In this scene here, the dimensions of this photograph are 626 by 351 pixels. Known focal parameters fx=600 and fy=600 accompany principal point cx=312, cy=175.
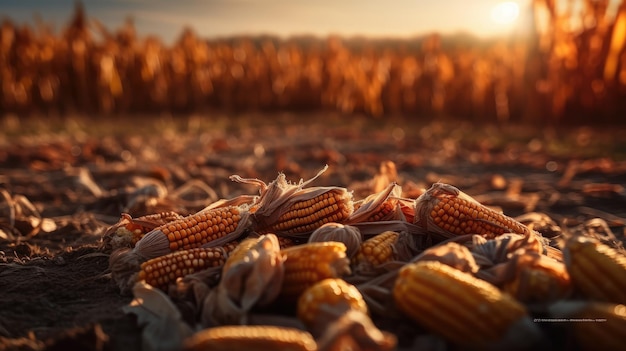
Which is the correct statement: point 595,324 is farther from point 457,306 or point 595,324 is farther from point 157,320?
point 157,320

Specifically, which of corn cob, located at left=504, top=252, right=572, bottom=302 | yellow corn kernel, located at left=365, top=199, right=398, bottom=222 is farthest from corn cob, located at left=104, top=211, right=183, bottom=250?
corn cob, located at left=504, top=252, right=572, bottom=302

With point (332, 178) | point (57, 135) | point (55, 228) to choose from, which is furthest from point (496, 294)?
point (57, 135)

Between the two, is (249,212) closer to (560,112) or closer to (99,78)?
(560,112)

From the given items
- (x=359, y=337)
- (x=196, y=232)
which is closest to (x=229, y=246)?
(x=196, y=232)

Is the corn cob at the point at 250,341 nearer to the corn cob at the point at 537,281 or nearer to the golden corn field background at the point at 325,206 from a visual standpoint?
the golden corn field background at the point at 325,206

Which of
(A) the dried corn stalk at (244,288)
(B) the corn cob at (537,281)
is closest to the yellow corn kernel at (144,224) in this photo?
(A) the dried corn stalk at (244,288)
